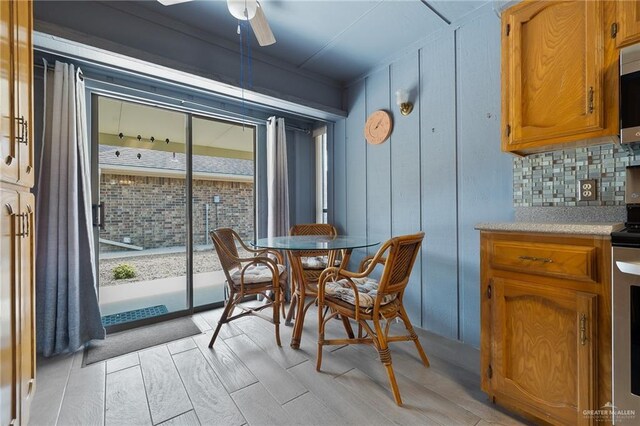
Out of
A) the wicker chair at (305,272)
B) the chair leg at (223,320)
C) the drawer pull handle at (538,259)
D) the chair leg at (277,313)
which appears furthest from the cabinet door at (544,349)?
the chair leg at (223,320)

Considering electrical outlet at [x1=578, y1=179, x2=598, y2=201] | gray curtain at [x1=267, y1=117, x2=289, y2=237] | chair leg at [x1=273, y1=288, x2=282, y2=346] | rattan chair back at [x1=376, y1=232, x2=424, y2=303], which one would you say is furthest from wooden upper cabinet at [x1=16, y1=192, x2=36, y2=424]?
electrical outlet at [x1=578, y1=179, x2=598, y2=201]

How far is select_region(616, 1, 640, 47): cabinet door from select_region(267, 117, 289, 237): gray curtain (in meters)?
2.71

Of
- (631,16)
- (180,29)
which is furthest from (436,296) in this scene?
(180,29)

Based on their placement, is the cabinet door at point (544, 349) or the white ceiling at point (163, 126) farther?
the white ceiling at point (163, 126)

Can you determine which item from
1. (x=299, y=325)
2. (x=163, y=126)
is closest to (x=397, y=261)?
(x=299, y=325)

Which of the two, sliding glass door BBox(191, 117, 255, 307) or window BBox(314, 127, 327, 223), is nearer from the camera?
sliding glass door BBox(191, 117, 255, 307)

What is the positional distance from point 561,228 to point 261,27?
2.07 meters

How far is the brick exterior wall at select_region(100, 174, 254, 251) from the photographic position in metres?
2.70

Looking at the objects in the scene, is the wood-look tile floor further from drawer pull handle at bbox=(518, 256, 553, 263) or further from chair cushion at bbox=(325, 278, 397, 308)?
drawer pull handle at bbox=(518, 256, 553, 263)

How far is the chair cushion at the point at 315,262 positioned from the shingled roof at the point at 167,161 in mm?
1380

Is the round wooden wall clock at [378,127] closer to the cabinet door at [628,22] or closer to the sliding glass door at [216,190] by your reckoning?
the sliding glass door at [216,190]

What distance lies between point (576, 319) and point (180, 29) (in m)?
3.13

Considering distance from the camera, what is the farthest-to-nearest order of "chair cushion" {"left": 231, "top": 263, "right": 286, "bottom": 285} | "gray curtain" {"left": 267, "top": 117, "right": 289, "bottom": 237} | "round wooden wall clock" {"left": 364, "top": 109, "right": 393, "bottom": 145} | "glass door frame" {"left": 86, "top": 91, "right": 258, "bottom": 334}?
"gray curtain" {"left": 267, "top": 117, "right": 289, "bottom": 237}
"round wooden wall clock" {"left": 364, "top": 109, "right": 393, "bottom": 145}
"glass door frame" {"left": 86, "top": 91, "right": 258, "bottom": 334}
"chair cushion" {"left": 231, "top": 263, "right": 286, "bottom": 285}

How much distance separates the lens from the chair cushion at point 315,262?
8.78 ft
